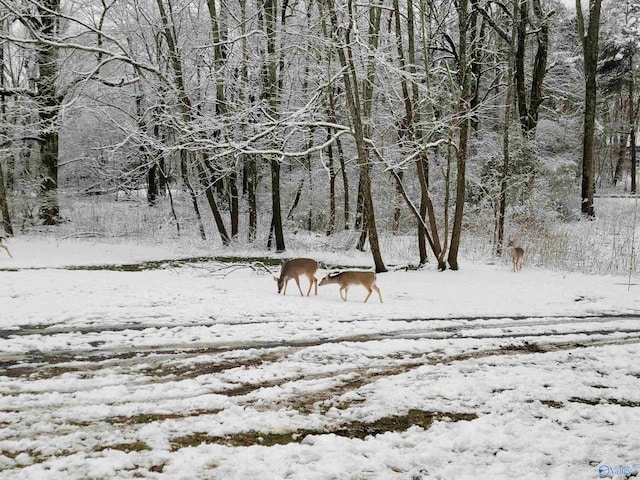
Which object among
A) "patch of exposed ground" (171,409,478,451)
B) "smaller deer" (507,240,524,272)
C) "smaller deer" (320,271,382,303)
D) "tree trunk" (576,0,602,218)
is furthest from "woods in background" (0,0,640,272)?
"patch of exposed ground" (171,409,478,451)

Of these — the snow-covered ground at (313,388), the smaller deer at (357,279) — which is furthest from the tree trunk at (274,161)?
the snow-covered ground at (313,388)

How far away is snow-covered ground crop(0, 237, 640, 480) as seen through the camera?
3229 millimetres

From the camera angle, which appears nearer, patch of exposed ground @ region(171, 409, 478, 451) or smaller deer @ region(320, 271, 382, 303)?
patch of exposed ground @ region(171, 409, 478, 451)

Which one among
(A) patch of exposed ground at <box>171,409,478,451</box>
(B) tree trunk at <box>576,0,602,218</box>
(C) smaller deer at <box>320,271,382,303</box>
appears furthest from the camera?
(B) tree trunk at <box>576,0,602,218</box>

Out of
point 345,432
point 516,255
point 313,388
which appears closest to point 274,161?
point 516,255

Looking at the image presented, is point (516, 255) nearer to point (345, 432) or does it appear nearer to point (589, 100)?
point (345, 432)

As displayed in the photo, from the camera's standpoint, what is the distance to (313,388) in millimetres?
4570

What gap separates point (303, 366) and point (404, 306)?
4.21 meters

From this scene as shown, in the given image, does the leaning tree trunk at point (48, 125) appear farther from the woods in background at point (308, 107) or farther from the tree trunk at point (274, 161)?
the tree trunk at point (274, 161)

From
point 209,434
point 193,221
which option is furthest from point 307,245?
point 209,434

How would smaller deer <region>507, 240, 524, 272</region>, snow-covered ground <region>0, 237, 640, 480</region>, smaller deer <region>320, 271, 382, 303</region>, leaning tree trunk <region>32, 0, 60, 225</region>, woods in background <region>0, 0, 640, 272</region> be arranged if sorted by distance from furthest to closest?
leaning tree trunk <region>32, 0, 60, 225</region> < woods in background <region>0, 0, 640, 272</region> < smaller deer <region>507, 240, 524, 272</region> < smaller deer <region>320, 271, 382, 303</region> < snow-covered ground <region>0, 237, 640, 480</region>

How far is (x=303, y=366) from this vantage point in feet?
17.1

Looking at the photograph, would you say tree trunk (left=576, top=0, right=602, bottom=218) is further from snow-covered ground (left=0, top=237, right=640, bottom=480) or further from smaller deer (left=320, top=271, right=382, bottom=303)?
smaller deer (left=320, top=271, right=382, bottom=303)

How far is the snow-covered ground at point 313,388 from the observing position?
127 inches
